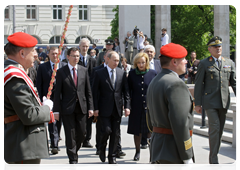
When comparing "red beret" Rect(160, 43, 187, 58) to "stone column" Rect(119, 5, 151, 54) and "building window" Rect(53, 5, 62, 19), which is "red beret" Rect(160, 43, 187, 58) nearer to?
"stone column" Rect(119, 5, 151, 54)

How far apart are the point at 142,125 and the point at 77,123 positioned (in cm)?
129

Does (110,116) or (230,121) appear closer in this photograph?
(110,116)

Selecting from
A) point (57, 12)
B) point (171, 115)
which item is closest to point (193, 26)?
point (57, 12)

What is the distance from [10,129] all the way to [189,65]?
1494cm

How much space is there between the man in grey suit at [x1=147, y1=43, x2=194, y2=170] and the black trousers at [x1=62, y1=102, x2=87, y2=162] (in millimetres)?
3009

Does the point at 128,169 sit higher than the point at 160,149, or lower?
lower

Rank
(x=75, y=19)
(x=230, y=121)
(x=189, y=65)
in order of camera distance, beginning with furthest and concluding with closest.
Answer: (x=75, y=19) → (x=189, y=65) → (x=230, y=121)

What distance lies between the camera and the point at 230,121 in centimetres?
990

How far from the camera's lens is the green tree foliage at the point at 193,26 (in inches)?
1464

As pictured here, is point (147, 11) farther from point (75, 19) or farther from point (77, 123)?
point (75, 19)

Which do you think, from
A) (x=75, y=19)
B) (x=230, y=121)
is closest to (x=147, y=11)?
(x=230, y=121)

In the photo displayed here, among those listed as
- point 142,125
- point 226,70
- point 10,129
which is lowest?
point 142,125

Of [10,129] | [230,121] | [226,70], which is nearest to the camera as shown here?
[10,129]

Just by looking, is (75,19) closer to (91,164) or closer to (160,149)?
(91,164)
